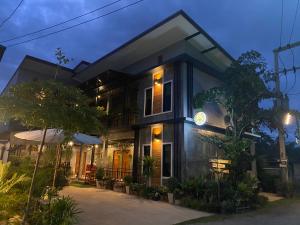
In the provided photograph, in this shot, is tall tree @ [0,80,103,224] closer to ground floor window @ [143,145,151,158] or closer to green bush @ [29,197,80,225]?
green bush @ [29,197,80,225]

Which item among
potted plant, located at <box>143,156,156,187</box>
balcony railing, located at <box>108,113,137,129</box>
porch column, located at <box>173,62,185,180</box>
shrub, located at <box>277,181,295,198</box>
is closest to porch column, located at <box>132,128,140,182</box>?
balcony railing, located at <box>108,113,137,129</box>

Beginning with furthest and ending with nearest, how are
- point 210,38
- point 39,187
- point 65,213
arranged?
point 210,38 → point 39,187 → point 65,213

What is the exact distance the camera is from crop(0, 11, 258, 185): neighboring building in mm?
12266

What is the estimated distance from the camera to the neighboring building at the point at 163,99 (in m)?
12.3

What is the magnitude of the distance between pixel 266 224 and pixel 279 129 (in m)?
6.79

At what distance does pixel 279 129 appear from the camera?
503 inches

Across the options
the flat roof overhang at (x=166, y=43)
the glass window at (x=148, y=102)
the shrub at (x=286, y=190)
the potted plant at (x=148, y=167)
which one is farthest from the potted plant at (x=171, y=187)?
the flat roof overhang at (x=166, y=43)

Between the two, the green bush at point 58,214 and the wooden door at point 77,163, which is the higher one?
the wooden door at point 77,163

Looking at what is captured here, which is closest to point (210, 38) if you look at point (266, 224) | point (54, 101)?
point (266, 224)

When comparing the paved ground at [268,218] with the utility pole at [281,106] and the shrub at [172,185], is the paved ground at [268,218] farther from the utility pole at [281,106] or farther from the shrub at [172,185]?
the utility pole at [281,106]

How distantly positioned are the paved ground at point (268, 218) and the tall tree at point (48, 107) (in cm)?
482

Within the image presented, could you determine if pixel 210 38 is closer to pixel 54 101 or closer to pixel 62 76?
pixel 54 101

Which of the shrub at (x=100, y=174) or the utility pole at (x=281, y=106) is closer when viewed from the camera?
the utility pole at (x=281, y=106)

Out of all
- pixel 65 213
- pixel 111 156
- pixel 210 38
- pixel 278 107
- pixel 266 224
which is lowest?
pixel 266 224
